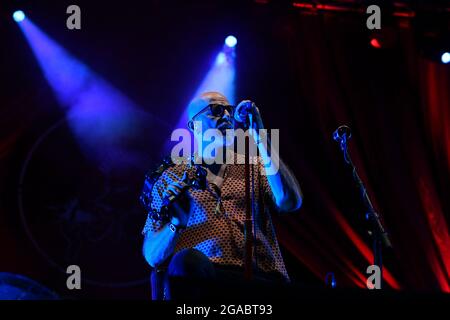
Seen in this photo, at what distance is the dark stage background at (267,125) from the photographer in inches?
181

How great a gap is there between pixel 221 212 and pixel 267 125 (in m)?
2.06

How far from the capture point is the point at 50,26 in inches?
195

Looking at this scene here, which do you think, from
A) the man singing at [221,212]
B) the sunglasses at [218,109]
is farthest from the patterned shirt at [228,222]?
the sunglasses at [218,109]

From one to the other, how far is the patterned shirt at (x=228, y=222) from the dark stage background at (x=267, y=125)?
1618 millimetres

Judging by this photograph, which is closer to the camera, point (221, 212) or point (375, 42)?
point (221, 212)

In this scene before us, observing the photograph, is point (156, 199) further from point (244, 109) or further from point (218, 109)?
point (244, 109)

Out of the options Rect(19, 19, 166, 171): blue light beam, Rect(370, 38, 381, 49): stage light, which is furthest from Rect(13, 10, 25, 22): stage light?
Rect(370, 38, 381, 49): stage light

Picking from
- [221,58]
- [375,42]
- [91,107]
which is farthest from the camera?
[375,42]

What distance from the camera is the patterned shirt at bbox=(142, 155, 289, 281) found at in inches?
114

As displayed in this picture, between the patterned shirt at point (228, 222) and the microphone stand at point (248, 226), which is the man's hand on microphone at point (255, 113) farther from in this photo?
the patterned shirt at point (228, 222)

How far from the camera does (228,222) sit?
2986 millimetres

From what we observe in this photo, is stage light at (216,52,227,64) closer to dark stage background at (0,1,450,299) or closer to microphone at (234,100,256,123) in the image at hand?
dark stage background at (0,1,450,299)

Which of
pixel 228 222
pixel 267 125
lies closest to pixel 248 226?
pixel 228 222
